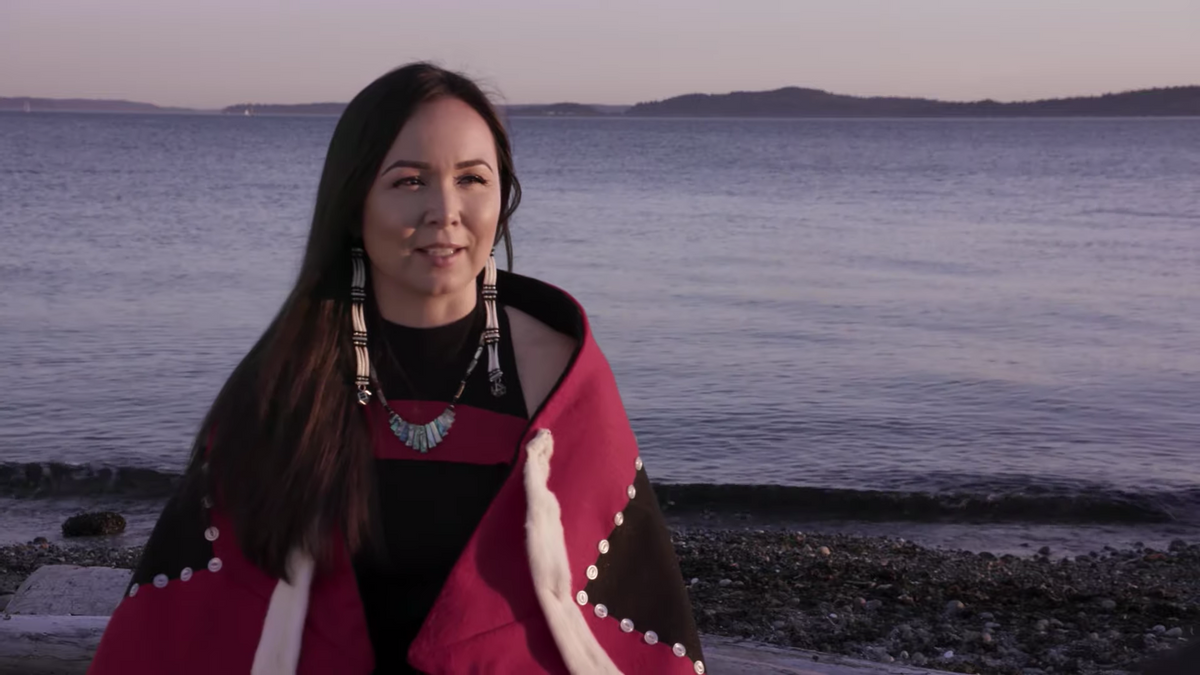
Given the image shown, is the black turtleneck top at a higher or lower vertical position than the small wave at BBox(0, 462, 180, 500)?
higher

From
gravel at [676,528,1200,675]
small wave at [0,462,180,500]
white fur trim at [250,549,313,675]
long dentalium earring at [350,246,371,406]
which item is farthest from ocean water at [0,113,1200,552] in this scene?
gravel at [676,528,1200,675]

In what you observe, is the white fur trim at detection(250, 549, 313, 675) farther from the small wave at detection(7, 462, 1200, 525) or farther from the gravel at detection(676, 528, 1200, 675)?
the small wave at detection(7, 462, 1200, 525)

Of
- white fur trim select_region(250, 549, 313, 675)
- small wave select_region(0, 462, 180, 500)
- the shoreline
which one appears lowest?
small wave select_region(0, 462, 180, 500)

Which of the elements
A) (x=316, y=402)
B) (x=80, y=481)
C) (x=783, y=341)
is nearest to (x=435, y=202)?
(x=316, y=402)

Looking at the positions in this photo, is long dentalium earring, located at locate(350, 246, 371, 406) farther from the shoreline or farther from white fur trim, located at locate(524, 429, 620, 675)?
the shoreline

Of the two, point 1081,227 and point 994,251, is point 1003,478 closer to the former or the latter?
point 994,251

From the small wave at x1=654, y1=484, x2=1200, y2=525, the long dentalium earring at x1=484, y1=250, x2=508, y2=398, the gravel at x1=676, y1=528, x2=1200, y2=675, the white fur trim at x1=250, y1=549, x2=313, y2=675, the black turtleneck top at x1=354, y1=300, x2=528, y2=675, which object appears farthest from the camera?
the small wave at x1=654, y1=484, x2=1200, y2=525

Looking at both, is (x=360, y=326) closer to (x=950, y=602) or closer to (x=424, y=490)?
(x=424, y=490)

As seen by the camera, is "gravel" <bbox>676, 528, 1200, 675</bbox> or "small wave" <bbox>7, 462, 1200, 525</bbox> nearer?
"gravel" <bbox>676, 528, 1200, 675</bbox>

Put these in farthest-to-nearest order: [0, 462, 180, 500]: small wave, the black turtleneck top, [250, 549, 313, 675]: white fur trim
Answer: [0, 462, 180, 500]: small wave
the black turtleneck top
[250, 549, 313, 675]: white fur trim

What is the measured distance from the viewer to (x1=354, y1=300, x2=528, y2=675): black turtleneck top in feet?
8.73

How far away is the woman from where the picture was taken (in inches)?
101

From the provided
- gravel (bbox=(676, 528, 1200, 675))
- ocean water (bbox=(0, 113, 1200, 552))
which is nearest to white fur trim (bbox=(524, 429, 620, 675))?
ocean water (bbox=(0, 113, 1200, 552))

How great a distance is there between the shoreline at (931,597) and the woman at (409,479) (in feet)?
9.38
